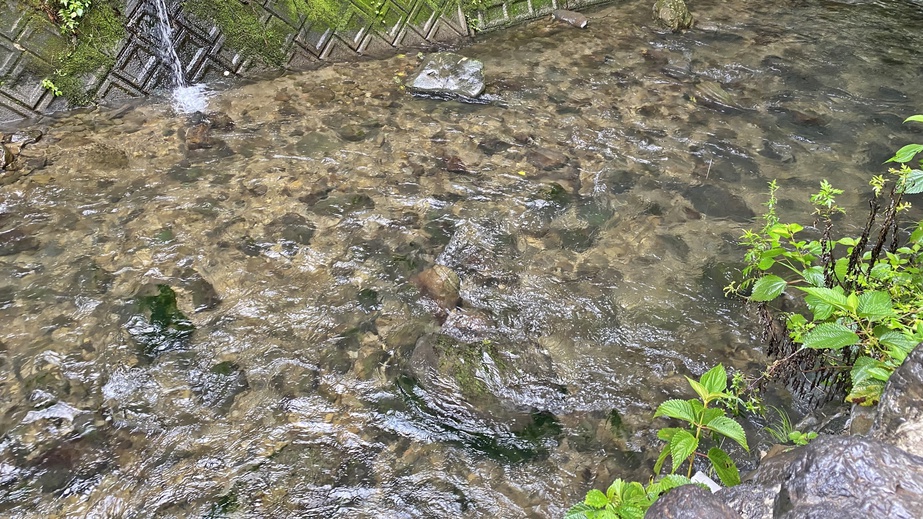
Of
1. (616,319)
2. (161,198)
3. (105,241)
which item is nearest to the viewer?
(616,319)

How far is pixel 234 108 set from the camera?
568cm

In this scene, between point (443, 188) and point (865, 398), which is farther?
point (443, 188)

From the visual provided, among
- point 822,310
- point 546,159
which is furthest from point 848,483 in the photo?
point 546,159

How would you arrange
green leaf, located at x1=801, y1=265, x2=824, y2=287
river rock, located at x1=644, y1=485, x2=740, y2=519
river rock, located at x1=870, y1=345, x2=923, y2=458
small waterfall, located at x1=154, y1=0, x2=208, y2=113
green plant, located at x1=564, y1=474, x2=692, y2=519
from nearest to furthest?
river rock, located at x1=644, y1=485, x2=740, y2=519
river rock, located at x1=870, y1=345, x2=923, y2=458
green plant, located at x1=564, y1=474, x2=692, y2=519
green leaf, located at x1=801, y1=265, x2=824, y2=287
small waterfall, located at x1=154, y1=0, x2=208, y2=113

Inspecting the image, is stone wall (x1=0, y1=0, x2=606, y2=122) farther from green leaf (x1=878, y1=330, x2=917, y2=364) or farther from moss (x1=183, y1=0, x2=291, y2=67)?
green leaf (x1=878, y1=330, x2=917, y2=364)

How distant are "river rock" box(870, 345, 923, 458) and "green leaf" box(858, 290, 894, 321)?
674 mm

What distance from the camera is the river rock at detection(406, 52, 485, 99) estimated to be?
19.8 feet

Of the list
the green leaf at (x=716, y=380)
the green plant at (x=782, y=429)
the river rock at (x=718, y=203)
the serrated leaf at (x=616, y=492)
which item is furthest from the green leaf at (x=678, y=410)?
the river rock at (x=718, y=203)

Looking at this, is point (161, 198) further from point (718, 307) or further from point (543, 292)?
point (718, 307)

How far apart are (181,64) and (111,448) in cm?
433

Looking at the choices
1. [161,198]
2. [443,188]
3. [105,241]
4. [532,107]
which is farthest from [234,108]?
[532,107]

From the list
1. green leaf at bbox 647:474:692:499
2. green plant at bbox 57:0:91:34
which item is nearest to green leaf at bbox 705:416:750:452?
green leaf at bbox 647:474:692:499

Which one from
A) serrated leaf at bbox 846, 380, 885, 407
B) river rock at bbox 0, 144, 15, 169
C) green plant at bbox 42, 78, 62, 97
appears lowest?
river rock at bbox 0, 144, 15, 169

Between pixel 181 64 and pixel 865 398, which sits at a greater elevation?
pixel 181 64
